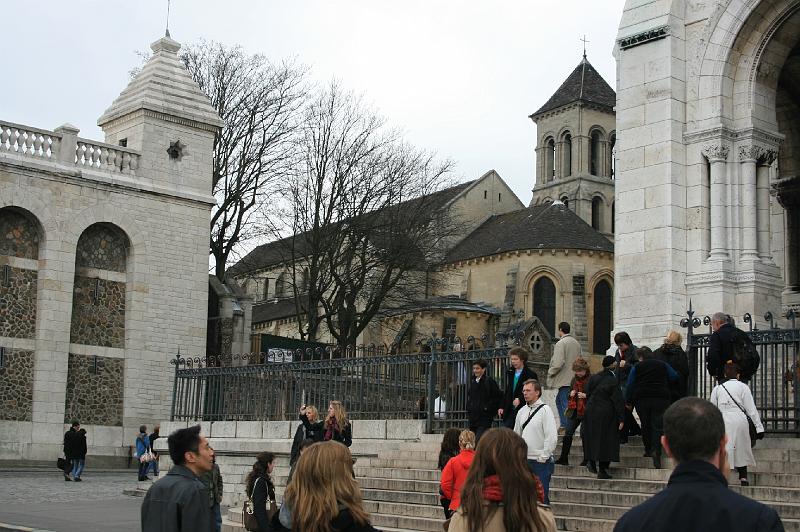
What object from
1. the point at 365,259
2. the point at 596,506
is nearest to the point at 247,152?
the point at 365,259

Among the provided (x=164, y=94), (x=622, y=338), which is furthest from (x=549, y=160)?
(x=622, y=338)

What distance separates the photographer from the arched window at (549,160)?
8338 cm

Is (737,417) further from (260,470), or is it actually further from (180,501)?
(180,501)

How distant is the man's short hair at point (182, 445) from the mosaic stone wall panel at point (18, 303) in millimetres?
26473

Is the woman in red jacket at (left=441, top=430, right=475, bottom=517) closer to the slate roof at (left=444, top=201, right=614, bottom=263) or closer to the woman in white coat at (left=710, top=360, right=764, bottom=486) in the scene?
the woman in white coat at (left=710, top=360, right=764, bottom=486)

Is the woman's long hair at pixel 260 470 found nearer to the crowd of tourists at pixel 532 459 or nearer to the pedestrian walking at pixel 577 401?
the crowd of tourists at pixel 532 459

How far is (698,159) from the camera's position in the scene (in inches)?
693

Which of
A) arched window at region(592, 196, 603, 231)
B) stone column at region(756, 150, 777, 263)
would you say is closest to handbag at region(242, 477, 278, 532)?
stone column at region(756, 150, 777, 263)

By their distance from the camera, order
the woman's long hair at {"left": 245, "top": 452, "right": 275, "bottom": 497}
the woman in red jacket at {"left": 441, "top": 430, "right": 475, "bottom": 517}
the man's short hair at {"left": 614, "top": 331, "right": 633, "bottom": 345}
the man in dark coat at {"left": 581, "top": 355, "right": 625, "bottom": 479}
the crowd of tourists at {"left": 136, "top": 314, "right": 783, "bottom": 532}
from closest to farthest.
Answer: the crowd of tourists at {"left": 136, "top": 314, "right": 783, "bottom": 532} → the woman in red jacket at {"left": 441, "top": 430, "right": 475, "bottom": 517} → the woman's long hair at {"left": 245, "top": 452, "right": 275, "bottom": 497} → the man in dark coat at {"left": 581, "top": 355, "right": 625, "bottom": 479} → the man's short hair at {"left": 614, "top": 331, "right": 633, "bottom": 345}

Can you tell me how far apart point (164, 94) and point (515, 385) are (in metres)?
24.6

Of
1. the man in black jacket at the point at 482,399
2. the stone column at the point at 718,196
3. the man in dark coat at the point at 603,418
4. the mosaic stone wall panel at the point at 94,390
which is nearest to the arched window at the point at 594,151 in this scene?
the mosaic stone wall panel at the point at 94,390

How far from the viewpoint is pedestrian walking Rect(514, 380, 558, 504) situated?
34.9ft

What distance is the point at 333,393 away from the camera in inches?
736

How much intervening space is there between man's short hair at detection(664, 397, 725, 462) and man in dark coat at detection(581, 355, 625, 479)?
8653 millimetres
